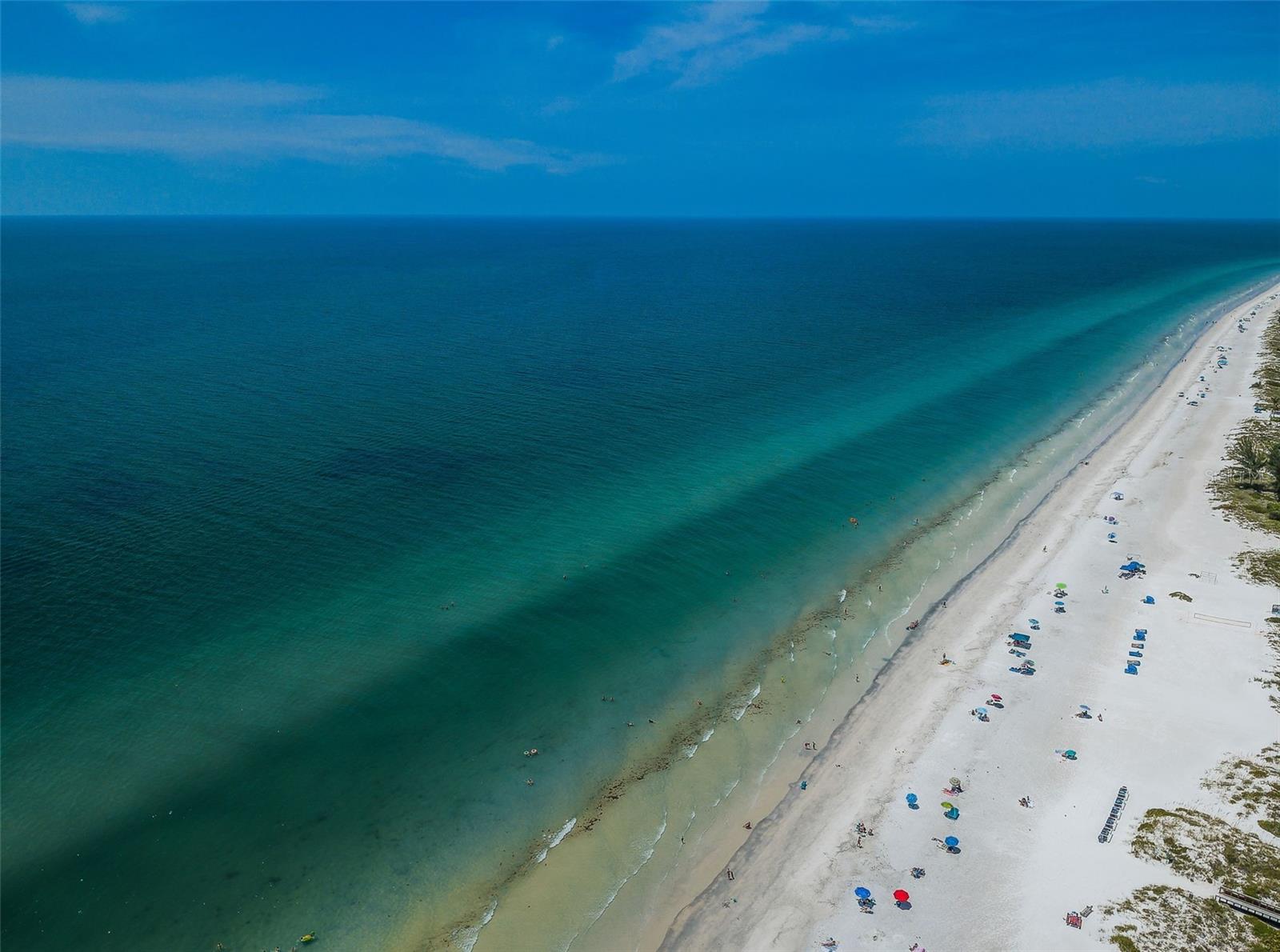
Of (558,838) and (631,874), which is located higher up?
(558,838)

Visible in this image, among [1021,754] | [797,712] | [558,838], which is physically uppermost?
[797,712]

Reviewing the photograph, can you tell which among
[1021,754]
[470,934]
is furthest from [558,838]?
[1021,754]

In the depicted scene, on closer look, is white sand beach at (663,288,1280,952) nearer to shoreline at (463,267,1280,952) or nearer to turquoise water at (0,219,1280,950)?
shoreline at (463,267,1280,952)

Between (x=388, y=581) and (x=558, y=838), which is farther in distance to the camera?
(x=388, y=581)

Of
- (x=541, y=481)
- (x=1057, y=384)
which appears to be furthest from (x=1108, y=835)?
(x=1057, y=384)

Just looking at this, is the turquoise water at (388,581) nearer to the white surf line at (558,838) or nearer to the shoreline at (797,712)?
the white surf line at (558,838)

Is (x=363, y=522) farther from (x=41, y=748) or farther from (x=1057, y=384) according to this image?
(x=1057, y=384)

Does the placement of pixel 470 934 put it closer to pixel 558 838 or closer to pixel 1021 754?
pixel 558 838
